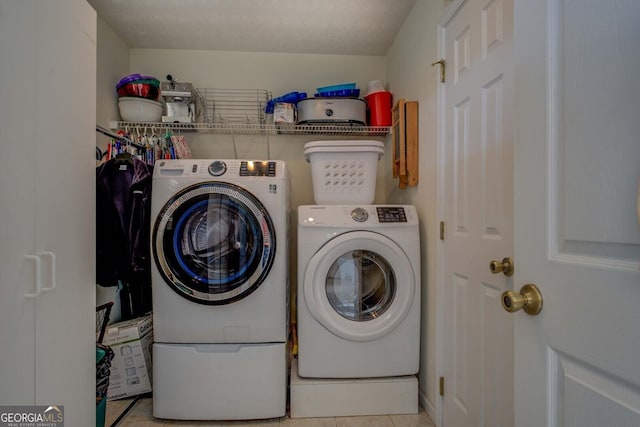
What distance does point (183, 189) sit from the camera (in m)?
1.61

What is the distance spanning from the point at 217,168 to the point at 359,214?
2.66ft

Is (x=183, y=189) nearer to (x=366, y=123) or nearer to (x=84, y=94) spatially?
(x=84, y=94)

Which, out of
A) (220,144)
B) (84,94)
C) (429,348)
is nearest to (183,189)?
(84,94)

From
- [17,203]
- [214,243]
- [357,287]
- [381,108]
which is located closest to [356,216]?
[357,287]

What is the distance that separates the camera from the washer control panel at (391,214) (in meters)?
1.69

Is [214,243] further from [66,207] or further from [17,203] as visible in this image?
[17,203]

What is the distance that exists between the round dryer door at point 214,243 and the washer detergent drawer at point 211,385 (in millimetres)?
317

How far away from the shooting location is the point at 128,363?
179 centimetres

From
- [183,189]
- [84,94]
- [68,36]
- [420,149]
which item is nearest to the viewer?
[68,36]

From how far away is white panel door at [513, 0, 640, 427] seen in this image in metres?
0.47

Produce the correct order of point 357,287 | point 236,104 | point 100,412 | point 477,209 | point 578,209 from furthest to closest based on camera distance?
point 236,104, point 357,287, point 100,412, point 477,209, point 578,209

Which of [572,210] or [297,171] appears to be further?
[297,171]

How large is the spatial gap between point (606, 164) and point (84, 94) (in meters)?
1.50

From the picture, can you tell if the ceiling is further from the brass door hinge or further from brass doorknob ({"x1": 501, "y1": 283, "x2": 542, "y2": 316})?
brass doorknob ({"x1": 501, "y1": 283, "x2": 542, "y2": 316})
